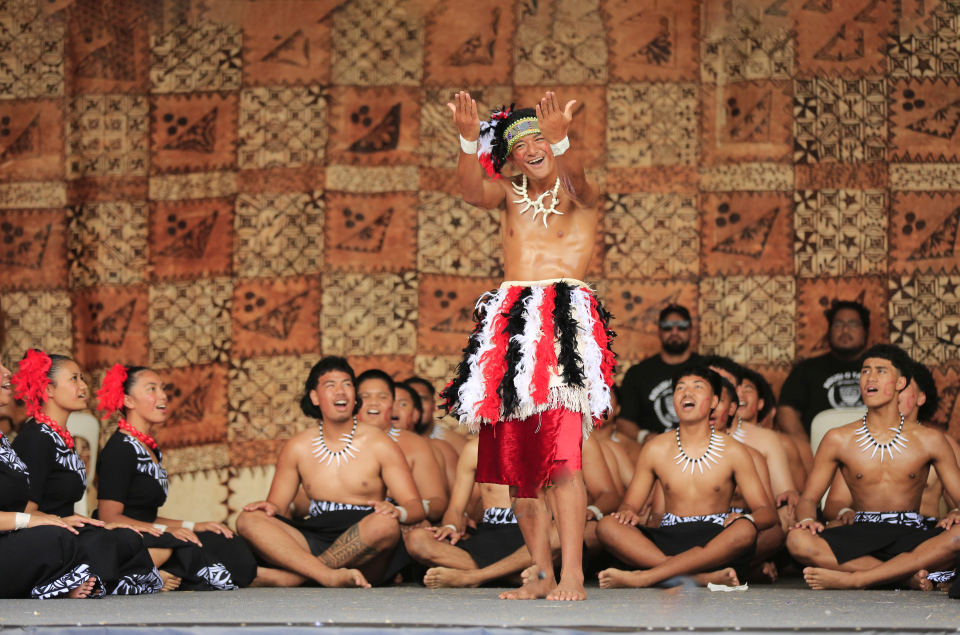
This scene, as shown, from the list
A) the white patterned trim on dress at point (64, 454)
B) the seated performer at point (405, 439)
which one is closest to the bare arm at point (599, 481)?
the seated performer at point (405, 439)

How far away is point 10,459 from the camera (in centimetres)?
394

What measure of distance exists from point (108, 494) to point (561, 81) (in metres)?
3.83

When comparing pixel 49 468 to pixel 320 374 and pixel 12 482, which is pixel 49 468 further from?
pixel 320 374

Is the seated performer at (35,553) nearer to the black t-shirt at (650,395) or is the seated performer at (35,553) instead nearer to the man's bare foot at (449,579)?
the man's bare foot at (449,579)

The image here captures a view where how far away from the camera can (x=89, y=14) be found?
697 cm

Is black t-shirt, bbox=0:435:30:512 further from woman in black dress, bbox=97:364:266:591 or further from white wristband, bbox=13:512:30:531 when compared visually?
woman in black dress, bbox=97:364:266:591

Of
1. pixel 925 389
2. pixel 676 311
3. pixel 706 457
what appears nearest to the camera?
pixel 706 457

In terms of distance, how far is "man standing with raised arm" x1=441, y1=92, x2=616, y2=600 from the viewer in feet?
12.0

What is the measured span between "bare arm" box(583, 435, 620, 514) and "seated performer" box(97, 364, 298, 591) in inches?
58.0

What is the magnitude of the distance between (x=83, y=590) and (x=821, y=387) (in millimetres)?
4260

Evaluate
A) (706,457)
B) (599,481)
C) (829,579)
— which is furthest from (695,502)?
(829,579)

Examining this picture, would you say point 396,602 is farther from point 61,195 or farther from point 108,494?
point 61,195

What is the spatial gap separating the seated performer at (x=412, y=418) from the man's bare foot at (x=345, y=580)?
1455mm

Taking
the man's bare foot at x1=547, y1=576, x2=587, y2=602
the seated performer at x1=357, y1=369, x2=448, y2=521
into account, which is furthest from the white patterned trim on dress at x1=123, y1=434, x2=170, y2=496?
the man's bare foot at x1=547, y1=576, x2=587, y2=602
